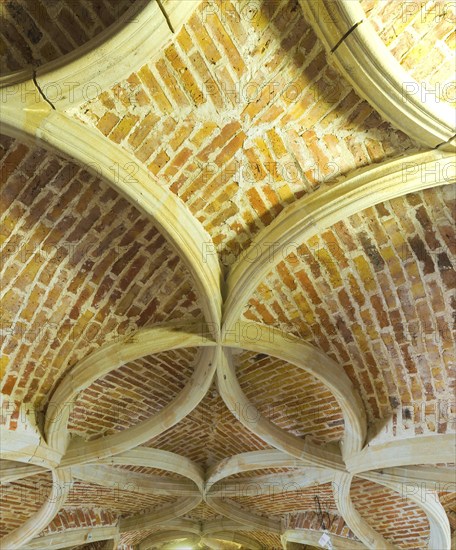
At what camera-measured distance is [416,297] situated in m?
3.45

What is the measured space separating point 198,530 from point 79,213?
6.79 m

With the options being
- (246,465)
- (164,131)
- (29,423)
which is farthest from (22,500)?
(164,131)

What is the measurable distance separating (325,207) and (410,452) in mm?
2259

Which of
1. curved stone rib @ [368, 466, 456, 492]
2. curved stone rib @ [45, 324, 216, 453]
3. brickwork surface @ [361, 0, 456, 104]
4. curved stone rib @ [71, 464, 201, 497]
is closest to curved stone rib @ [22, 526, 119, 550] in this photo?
curved stone rib @ [71, 464, 201, 497]

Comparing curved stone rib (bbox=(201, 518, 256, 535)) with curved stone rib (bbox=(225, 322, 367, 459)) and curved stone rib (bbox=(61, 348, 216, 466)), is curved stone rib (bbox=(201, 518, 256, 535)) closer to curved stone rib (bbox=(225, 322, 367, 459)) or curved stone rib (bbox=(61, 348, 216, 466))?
curved stone rib (bbox=(61, 348, 216, 466))

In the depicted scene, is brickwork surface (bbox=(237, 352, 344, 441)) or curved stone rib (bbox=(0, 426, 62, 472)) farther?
brickwork surface (bbox=(237, 352, 344, 441))

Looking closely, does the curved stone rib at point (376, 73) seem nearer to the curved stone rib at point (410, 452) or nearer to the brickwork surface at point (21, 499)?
the curved stone rib at point (410, 452)

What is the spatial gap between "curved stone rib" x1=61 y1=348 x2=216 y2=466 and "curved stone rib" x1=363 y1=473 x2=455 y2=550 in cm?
194

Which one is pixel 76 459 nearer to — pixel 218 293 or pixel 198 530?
pixel 218 293

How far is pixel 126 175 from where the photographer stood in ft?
9.50

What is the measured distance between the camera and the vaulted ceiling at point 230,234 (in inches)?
98.9

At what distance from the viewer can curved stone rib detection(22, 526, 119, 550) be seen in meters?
6.36

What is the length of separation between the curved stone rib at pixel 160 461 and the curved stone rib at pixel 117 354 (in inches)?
48.2

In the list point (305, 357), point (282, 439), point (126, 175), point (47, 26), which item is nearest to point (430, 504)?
point (282, 439)
